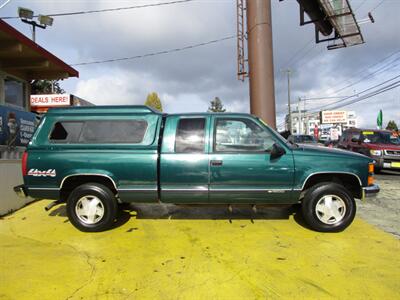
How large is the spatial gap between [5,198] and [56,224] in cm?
151

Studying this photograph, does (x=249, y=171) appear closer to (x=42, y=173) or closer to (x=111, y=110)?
(x=111, y=110)

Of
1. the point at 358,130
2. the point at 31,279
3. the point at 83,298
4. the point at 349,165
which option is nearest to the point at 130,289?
the point at 83,298

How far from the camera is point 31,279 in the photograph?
11.3 feet

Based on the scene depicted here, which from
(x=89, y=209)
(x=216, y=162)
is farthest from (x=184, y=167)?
(x=89, y=209)

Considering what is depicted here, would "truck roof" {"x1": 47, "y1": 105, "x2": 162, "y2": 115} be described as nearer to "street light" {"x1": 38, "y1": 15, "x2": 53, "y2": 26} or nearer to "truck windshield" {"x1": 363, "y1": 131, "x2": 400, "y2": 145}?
"truck windshield" {"x1": 363, "y1": 131, "x2": 400, "y2": 145}

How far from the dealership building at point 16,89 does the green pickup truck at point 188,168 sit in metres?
1.59

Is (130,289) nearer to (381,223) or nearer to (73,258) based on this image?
(73,258)

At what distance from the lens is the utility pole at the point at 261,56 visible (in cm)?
834

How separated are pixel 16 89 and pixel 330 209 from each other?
32.8 ft

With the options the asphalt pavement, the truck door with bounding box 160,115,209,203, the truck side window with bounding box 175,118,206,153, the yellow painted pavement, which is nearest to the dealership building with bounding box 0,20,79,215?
the yellow painted pavement

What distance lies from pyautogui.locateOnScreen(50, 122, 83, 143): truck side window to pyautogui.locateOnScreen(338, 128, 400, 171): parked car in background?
A: 1095 cm

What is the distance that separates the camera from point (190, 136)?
4.89 metres

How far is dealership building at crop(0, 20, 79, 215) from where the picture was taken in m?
6.28

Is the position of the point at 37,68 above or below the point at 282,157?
above
